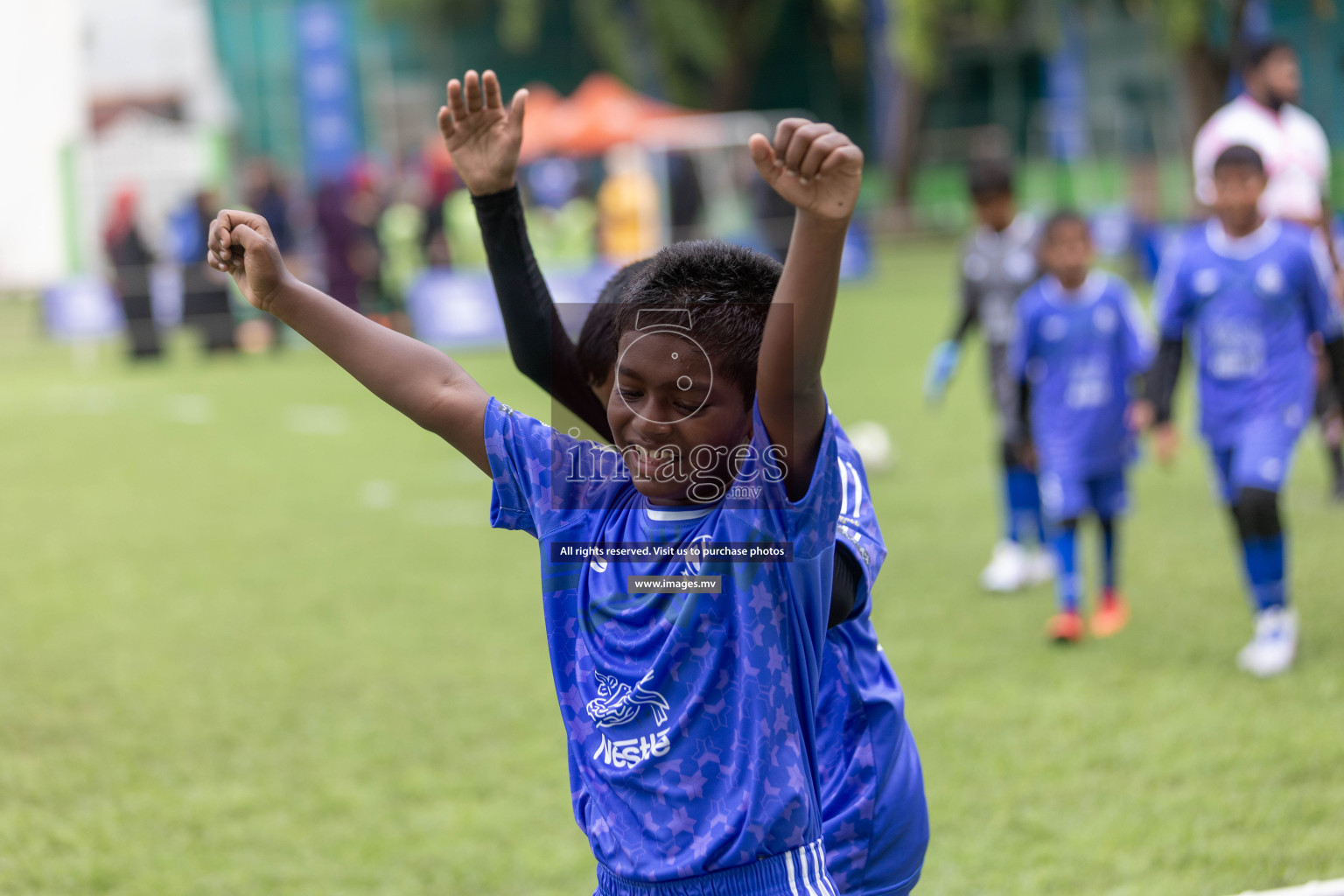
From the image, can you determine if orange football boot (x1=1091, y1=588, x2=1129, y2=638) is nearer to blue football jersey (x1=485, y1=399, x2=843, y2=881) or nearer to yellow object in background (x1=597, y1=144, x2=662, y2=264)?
blue football jersey (x1=485, y1=399, x2=843, y2=881)

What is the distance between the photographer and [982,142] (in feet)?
106

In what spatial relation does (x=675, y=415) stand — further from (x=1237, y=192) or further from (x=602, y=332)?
(x=1237, y=192)

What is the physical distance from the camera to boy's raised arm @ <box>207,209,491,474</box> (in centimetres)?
193

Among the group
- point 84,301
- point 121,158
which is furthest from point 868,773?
point 121,158

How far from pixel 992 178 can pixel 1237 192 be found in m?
1.64

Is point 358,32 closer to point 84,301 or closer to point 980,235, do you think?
point 84,301

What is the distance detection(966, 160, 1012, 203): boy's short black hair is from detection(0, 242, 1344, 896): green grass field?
1.83 m

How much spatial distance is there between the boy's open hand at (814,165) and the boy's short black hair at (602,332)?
0.47m

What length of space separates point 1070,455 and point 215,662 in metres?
3.66

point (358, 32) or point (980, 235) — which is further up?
point (358, 32)

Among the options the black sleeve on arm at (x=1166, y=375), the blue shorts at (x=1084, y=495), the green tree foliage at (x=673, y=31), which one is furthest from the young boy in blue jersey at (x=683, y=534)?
the green tree foliage at (x=673, y=31)

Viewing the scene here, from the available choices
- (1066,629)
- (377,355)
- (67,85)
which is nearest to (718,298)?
(377,355)

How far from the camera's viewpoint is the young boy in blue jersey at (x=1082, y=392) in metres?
5.64

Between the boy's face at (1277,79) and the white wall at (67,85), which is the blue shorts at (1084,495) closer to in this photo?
the boy's face at (1277,79)
